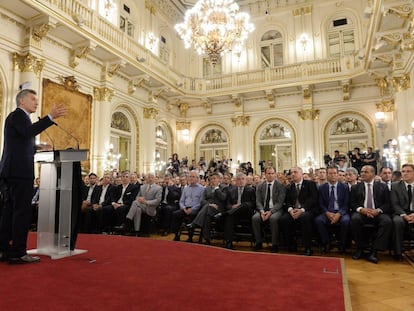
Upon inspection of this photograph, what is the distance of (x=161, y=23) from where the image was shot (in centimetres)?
1445

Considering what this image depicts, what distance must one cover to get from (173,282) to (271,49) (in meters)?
14.4

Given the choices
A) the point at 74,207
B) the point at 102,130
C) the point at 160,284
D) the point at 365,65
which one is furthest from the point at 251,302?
the point at 365,65

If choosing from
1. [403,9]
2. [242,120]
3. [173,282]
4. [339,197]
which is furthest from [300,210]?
[242,120]

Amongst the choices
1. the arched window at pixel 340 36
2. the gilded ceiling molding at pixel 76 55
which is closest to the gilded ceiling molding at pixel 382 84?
the arched window at pixel 340 36

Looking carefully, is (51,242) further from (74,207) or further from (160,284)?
A: (160,284)

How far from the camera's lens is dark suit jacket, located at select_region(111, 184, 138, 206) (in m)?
6.86

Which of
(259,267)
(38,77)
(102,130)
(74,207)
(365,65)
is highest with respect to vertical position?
(365,65)

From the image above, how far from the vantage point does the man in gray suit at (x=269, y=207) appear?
4.98 m

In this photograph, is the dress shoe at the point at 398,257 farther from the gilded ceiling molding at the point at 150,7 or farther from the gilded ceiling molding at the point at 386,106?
the gilded ceiling molding at the point at 150,7

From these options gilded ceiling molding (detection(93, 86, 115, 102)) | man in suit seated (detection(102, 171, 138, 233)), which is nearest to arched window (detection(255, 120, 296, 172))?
gilded ceiling molding (detection(93, 86, 115, 102))

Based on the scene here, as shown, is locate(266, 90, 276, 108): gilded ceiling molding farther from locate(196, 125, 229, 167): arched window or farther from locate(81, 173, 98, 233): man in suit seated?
locate(81, 173, 98, 233): man in suit seated

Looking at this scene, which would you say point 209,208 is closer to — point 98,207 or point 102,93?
point 98,207

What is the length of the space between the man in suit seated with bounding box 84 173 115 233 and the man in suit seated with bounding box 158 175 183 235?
3.87 feet

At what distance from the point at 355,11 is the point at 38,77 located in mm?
12700
